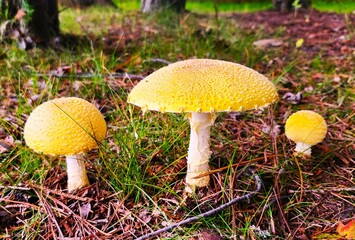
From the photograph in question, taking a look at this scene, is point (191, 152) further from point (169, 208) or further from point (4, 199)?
point (4, 199)

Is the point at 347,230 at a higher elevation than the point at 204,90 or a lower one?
lower

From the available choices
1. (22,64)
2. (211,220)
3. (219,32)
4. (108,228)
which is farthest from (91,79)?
(219,32)

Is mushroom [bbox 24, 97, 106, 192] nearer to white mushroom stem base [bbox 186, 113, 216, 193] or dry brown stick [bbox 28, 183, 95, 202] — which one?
dry brown stick [bbox 28, 183, 95, 202]

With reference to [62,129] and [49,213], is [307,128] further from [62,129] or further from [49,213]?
[49,213]

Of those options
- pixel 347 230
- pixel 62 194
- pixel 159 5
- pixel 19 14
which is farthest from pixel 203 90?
pixel 159 5

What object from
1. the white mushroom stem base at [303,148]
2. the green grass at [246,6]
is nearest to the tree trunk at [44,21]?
the white mushroom stem base at [303,148]

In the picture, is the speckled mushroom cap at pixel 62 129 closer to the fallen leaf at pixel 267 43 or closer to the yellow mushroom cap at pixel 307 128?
the yellow mushroom cap at pixel 307 128
